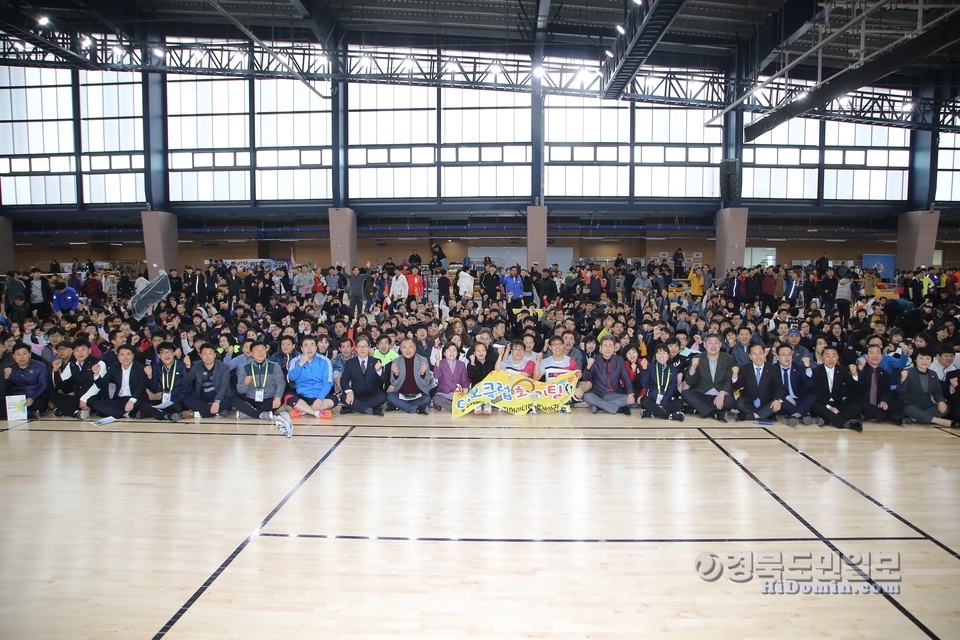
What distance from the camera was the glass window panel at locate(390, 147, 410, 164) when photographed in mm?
27578

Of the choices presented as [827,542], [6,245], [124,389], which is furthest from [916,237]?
[6,245]

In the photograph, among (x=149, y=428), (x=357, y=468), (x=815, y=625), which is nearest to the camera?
(x=815, y=625)

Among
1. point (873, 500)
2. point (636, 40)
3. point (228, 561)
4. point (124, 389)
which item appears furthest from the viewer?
point (636, 40)

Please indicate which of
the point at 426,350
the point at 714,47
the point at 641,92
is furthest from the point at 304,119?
the point at 426,350

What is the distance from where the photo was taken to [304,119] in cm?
2745

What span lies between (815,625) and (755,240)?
28792 millimetres

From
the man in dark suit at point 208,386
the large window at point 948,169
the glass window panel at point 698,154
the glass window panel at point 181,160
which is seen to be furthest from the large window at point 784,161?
the glass window panel at point 181,160

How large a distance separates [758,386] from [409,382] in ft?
19.2

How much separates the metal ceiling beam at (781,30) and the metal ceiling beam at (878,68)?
1.79 metres

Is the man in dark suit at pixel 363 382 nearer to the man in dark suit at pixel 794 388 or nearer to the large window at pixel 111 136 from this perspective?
the man in dark suit at pixel 794 388

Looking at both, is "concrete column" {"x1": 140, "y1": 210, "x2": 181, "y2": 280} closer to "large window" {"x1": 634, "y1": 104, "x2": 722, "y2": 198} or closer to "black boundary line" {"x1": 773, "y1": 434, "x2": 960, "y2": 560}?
"large window" {"x1": 634, "y1": 104, "x2": 722, "y2": 198}

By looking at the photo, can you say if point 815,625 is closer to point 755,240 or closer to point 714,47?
point 714,47

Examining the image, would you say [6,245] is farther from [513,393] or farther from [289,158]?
[513,393]

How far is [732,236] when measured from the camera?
88.8 ft
